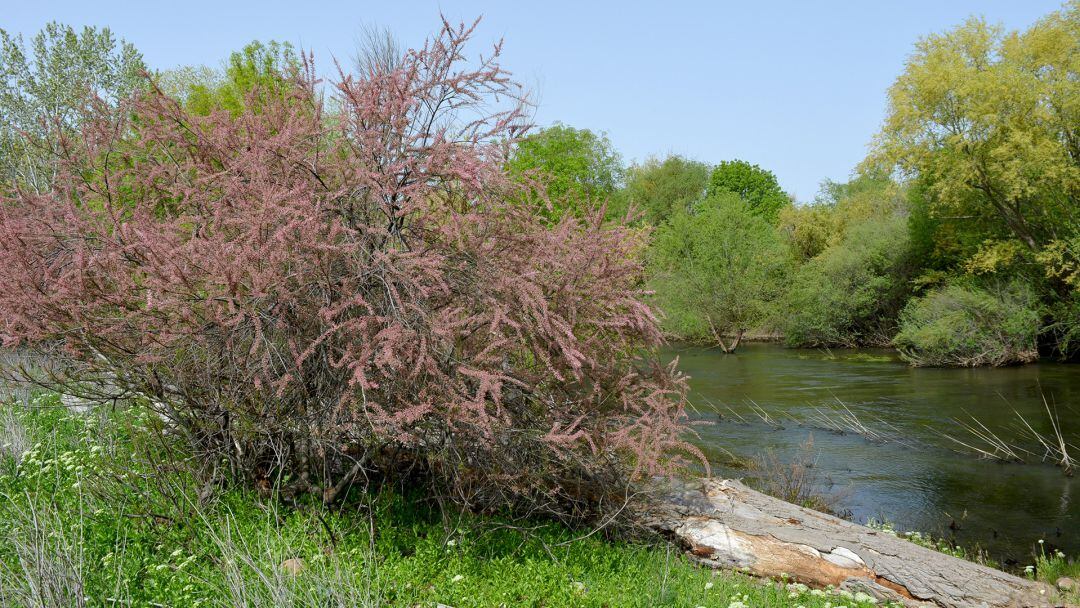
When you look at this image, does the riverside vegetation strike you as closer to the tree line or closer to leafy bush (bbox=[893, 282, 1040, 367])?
the tree line

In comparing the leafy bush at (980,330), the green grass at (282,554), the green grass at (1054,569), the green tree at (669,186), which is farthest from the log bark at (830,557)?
the green tree at (669,186)

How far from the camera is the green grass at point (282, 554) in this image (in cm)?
357

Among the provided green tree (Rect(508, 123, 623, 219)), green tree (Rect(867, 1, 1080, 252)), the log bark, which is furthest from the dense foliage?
the log bark

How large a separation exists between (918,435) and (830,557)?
8.93 m

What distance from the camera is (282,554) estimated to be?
3875mm

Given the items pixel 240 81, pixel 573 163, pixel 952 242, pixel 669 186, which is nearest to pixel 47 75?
pixel 240 81

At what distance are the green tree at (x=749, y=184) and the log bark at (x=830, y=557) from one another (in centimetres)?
4903

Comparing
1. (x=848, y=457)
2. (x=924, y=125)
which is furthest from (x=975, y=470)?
(x=924, y=125)

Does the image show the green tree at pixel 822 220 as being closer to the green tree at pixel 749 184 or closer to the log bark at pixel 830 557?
the green tree at pixel 749 184

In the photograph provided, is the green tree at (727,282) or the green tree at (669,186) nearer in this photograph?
the green tree at (727,282)

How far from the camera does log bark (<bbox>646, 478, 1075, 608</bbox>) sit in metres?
5.25

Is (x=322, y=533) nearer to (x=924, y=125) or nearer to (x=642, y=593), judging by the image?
(x=642, y=593)

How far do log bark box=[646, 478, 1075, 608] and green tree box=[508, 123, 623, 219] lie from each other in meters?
2.69

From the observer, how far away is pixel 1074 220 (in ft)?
73.0
